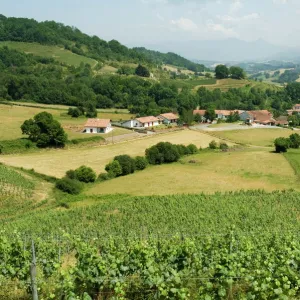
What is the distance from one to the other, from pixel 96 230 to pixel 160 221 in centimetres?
485

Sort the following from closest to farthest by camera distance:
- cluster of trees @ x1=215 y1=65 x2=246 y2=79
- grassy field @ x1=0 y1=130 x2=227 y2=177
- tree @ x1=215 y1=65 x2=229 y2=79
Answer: grassy field @ x1=0 y1=130 x2=227 y2=177, cluster of trees @ x1=215 y1=65 x2=246 y2=79, tree @ x1=215 y1=65 x2=229 y2=79

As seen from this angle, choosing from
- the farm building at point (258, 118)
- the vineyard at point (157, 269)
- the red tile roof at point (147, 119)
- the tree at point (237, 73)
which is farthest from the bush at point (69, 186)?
the tree at point (237, 73)

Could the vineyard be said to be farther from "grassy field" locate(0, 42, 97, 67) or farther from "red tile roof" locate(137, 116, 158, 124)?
"grassy field" locate(0, 42, 97, 67)

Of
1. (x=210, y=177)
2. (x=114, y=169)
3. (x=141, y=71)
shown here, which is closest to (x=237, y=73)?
(x=141, y=71)

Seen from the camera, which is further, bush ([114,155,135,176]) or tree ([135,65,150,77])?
tree ([135,65,150,77])

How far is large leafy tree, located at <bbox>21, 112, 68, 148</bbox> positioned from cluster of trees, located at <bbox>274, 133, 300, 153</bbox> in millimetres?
30424

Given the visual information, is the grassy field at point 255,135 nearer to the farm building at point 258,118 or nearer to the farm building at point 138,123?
the farm building at point 258,118

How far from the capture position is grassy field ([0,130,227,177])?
4455 centimetres

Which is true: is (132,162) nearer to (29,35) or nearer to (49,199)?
(49,199)

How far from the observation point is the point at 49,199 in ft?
113

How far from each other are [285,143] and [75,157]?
95.8ft

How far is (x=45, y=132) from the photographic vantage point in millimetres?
54312

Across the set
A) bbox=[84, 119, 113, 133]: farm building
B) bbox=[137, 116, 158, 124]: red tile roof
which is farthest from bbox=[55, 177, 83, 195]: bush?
bbox=[137, 116, 158, 124]: red tile roof

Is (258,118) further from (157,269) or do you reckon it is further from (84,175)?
(157,269)
